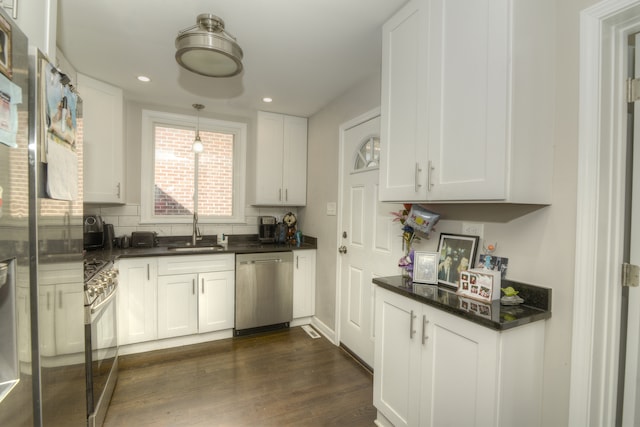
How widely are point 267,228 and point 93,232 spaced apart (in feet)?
5.59

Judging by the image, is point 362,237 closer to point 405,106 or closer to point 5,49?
point 405,106

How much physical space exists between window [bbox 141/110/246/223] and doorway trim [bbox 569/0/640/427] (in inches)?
129

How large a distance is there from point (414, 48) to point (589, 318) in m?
1.47

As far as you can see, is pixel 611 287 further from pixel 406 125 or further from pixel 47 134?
pixel 47 134

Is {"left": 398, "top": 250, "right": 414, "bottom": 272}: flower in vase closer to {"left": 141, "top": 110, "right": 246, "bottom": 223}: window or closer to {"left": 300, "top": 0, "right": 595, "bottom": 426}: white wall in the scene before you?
{"left": 300, "top": 0, "right": 595, "bottom": 426}: white wall

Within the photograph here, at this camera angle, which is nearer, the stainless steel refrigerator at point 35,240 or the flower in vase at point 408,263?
the stainless steel refrigerator at point 35,240

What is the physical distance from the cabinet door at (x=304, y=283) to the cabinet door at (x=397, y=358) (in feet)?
5.38

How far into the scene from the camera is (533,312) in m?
1.26

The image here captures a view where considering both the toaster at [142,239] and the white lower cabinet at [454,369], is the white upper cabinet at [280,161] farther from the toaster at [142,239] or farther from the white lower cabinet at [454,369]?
the white lower cabinet at [454,369]

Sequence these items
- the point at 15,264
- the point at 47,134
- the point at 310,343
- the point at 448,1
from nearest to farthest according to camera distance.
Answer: the point at 15,264 < the point at 47,134 < the point at 448,1 < the point at 310,343

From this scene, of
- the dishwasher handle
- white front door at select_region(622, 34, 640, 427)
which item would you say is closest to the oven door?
the dishwasher handle

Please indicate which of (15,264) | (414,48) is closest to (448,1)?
(414,48)

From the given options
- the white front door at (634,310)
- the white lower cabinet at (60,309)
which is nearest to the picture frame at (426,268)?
the white front door at (634,310)

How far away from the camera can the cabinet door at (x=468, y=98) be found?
1177mm
